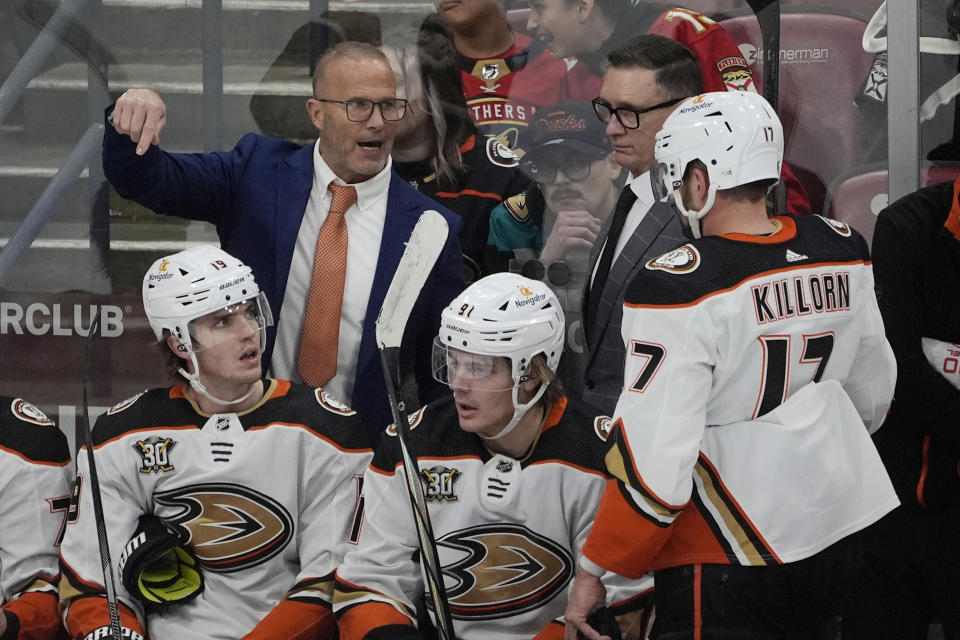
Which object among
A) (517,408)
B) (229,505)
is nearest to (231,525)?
(229,505)

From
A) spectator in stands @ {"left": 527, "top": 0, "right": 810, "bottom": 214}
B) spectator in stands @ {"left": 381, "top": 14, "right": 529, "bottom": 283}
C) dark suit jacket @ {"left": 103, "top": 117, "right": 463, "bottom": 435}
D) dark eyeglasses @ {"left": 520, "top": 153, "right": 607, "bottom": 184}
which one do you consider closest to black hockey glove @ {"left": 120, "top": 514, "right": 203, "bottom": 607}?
dark suit jacket @ {"left": 103, "top": 117, "right": 463, "bottom": 435}

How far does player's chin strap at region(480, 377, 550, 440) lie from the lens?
253 cm

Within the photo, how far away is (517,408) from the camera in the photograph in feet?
8.30

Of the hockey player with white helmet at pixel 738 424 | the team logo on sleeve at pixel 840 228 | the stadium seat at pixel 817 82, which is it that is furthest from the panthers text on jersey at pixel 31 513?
the stadium seat at pixel 817 82

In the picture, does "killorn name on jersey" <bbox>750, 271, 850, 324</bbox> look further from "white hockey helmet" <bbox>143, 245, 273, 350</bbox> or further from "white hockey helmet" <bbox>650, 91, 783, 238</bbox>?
"white hockey helmet" <bbox>143, 245, 273, 350</bbox>

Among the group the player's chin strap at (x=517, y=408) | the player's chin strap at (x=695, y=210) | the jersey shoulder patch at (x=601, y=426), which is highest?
the player's chin strap at (x=695, y=210)

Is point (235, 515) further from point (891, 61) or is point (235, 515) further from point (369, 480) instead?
point (891, 61)

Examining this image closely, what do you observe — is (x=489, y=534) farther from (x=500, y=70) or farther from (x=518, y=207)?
(x=500, y=70)

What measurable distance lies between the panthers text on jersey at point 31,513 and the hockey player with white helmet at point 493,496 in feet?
2.06

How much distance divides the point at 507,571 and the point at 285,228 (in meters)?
0.99

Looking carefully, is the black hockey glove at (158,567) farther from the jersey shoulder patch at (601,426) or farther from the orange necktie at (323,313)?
the jersey shoulder patch at (601,426)

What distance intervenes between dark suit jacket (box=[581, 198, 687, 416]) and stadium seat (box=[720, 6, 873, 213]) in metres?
0.82

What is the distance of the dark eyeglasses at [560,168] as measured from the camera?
3512mm

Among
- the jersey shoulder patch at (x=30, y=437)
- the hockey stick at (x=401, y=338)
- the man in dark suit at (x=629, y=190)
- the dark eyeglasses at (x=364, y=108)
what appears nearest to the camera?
the hockey stick at (x=401, y=338)
